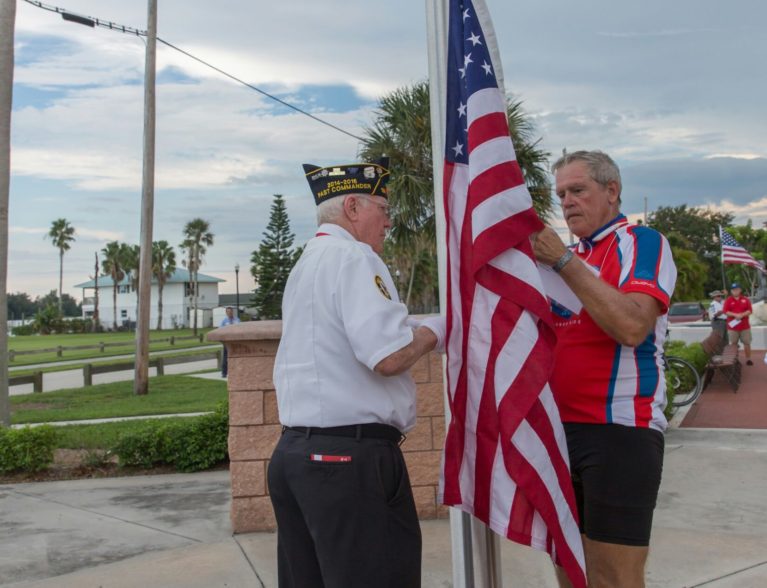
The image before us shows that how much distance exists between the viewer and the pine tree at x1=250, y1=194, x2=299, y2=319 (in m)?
52.6

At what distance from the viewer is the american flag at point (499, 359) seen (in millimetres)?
2174

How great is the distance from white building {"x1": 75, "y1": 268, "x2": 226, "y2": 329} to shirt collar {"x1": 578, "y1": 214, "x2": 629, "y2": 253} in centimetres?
9909

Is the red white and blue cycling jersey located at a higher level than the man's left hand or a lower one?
lower

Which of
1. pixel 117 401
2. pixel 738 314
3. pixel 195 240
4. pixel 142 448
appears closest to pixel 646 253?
pixel 142 448

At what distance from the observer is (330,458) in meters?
2.25

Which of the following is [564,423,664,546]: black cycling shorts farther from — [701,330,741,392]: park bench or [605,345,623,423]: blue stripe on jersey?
[701,330,741,392]: park bench

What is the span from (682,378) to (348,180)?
10.1 metres

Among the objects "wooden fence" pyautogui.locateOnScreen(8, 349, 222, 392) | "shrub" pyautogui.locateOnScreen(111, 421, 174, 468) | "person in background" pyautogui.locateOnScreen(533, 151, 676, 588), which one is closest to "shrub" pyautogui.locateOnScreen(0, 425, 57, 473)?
"shrub" pyautogui.locateOnScreen(111, 421, 174, 468)

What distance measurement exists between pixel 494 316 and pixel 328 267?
0.50 meters

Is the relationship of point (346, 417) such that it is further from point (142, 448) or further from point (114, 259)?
point (114, 259)

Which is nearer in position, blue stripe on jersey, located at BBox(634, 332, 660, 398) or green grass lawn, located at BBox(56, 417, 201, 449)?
blue stripe on jersey, located at BBox(634, 332, 660, 398)

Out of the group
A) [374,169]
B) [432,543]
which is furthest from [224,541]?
[374,169]

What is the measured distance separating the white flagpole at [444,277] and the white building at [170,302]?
325ft

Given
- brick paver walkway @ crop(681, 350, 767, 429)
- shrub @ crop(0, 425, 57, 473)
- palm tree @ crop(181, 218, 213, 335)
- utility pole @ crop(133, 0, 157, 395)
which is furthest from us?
palm tree @ crop(181, 218, 213, 335)
